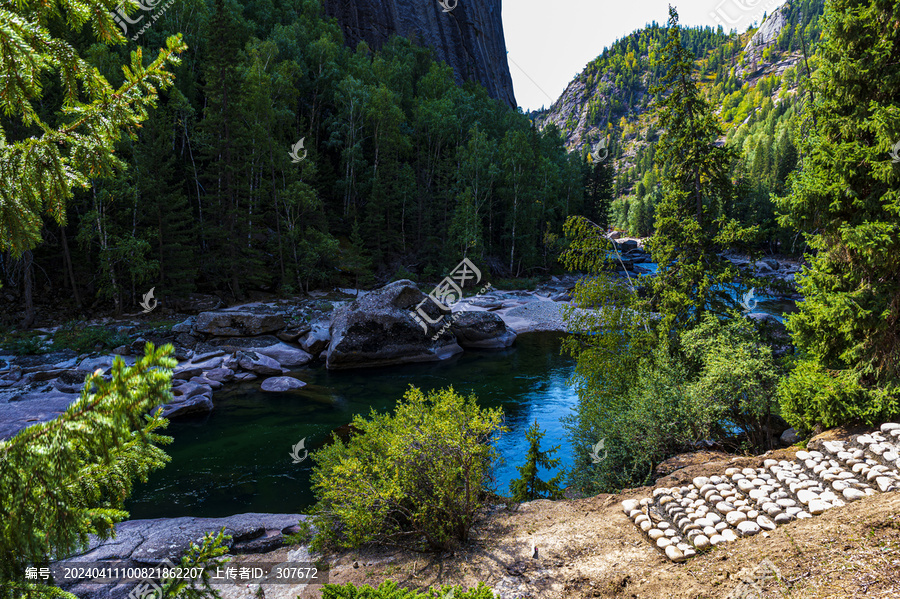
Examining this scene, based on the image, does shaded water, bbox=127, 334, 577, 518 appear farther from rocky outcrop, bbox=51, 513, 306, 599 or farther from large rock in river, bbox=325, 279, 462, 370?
rocky outcrop, bbox=51, 513, 306, 599

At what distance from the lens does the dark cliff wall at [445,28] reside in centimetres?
5969

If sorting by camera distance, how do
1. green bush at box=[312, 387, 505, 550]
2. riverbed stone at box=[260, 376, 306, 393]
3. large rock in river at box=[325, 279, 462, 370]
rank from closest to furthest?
green bush at box=[312, 387, 505, 550] → riverbed stone at box=[260, 376, 306, 393] → large rock in river at box=[325, 279, 462, 370]

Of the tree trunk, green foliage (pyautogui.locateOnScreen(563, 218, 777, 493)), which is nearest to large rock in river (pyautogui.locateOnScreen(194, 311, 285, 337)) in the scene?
the tree trunk

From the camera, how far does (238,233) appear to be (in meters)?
27.1

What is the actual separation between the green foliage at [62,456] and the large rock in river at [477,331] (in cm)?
2142

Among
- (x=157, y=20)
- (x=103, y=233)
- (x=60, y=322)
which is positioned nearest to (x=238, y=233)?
(x=103, y=233)

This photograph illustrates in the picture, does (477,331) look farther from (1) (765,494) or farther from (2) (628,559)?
(2) (628,559)

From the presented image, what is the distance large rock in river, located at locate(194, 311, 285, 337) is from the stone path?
19187 mm

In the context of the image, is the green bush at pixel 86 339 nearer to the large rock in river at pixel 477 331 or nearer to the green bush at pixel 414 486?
the large rock in river at pixel 477 331

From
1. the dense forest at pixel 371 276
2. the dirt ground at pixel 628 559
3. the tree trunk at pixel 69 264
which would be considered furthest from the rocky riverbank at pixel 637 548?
the tree trunk at pixel 69 264

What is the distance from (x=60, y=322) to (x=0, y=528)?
24.3m

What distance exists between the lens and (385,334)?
20453mm

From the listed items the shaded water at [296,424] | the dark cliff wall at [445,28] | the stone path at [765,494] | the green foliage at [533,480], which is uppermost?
the dark cliff wall at [445,28]

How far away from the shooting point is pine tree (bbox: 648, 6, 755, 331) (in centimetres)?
1009
